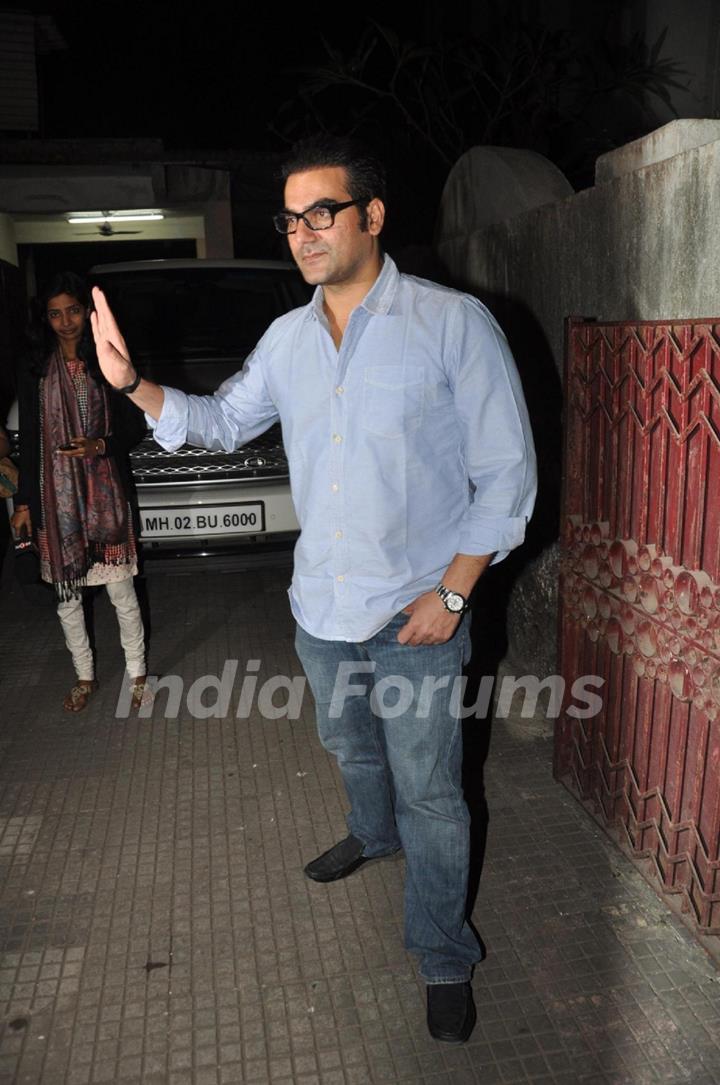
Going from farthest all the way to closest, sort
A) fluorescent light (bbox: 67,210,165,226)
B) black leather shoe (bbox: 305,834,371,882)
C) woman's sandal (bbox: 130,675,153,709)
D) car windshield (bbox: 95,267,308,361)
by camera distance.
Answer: fluorescent light (bbox: 67,210,165,226)
car windshield (bbox: 95,267,308,361)
woman's sandal (bbox: 130,675,153,709)
black leather shoe (bbox: 305,834,371,882)

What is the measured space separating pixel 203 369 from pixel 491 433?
3.62 metres

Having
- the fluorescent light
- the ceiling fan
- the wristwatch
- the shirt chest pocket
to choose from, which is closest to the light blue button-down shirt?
the shirt chest pocket

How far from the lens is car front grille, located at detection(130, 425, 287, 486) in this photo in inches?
190

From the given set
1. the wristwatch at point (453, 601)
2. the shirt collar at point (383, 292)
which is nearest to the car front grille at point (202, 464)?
the shirt collar at point (383, 292)

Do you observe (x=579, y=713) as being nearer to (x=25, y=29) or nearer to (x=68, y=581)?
(x=68, y=581)

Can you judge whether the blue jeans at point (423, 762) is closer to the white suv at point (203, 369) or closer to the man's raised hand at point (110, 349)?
the man's raised hand at point (110, 349)

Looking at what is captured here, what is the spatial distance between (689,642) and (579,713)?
32.8 inches

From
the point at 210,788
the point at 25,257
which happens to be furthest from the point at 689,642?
the point at 25,257

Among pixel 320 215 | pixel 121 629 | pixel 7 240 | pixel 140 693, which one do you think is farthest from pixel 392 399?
pixel 7 240

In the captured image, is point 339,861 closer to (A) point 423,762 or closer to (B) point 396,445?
(A) point 423,762

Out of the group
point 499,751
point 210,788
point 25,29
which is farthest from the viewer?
point 25,29

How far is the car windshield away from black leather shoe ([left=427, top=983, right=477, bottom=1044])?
165 inches

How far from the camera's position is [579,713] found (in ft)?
10.4

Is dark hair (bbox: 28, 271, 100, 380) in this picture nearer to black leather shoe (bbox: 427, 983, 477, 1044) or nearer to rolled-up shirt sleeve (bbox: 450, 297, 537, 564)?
rolled-up shirt sleeve (bbox: 450, 297, 537, 564)
